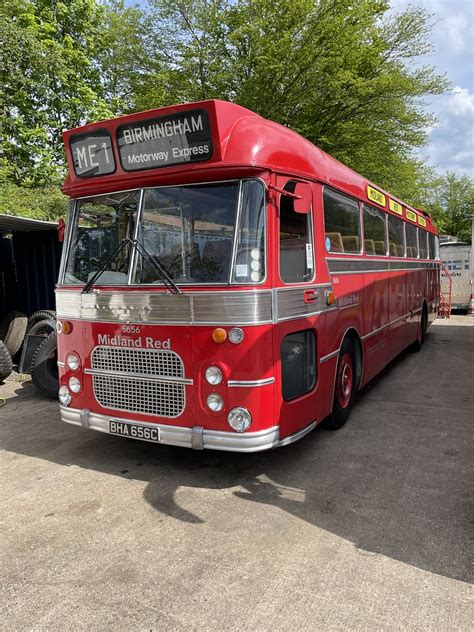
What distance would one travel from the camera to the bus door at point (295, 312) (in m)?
4.07

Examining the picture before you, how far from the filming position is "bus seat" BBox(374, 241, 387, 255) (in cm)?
704

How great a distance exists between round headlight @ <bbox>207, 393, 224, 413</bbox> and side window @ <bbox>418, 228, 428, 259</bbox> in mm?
8321

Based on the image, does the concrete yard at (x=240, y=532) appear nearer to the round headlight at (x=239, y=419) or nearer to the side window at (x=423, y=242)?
the round headlight at (x=239, y=419)

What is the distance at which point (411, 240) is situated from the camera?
32.2 ft

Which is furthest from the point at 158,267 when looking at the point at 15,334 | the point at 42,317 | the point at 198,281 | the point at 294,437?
the point at 15,334

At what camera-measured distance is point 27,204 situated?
1175 centimetres

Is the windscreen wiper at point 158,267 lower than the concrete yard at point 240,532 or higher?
higher

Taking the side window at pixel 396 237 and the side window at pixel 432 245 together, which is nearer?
the side window at pixel 396 237

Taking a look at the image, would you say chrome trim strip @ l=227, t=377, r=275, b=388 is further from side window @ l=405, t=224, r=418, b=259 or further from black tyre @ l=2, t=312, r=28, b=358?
side window @ l=405, t=224, r=418, b=259

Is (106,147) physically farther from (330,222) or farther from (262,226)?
(330,222)

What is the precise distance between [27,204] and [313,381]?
9.80m

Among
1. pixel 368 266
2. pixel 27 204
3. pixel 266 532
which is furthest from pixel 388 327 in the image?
pixel 27 204

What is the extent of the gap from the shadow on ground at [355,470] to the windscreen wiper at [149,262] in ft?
5.70

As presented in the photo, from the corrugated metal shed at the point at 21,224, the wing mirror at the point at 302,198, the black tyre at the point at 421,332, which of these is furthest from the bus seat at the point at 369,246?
the corrugated metal shed at the point at 21,224
